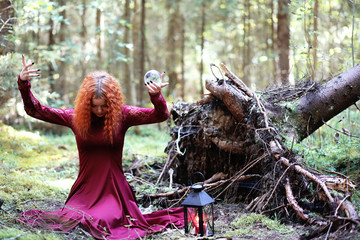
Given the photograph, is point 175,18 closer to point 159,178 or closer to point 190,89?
point 190,89

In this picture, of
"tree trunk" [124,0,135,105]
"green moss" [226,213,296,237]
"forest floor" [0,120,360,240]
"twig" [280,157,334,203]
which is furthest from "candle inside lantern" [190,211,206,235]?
"tree trunk" [124,0,135,105]

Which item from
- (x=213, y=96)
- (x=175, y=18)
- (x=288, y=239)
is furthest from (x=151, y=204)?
(x=175, y=18)

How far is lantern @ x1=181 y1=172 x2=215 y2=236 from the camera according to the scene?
3.10 metres

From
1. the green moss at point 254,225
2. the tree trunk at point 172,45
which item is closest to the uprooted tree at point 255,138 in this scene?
the green moss at point 254,225

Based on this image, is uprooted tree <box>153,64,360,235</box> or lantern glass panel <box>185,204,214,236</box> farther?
uprooted tree <box>153,64,360,235</box>

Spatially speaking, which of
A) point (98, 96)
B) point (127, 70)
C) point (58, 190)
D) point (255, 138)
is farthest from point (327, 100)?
point (127, 70)

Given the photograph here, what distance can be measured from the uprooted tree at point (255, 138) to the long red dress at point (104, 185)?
84 cm

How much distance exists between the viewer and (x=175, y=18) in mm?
14875

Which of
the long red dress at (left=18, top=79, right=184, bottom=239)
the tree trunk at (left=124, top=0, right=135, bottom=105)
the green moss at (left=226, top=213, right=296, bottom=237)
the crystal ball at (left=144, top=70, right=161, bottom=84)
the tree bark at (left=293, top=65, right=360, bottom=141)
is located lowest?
the green moss at (left=226, top=213, right=296, bottom=237)

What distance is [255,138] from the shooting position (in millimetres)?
3977

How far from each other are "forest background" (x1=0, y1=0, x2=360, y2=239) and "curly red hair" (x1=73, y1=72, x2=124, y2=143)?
57.6 inches

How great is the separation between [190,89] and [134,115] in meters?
18.4

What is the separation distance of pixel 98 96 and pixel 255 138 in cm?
188

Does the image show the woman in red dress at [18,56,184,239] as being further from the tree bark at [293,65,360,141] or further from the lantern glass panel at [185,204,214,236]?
the tree bark at [293,65,360,141]
